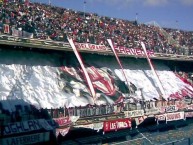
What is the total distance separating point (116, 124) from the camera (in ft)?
70.6

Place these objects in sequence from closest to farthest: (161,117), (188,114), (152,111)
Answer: (152,111)
(161,117)
(188,114)

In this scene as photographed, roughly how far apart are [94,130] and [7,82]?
5507mm

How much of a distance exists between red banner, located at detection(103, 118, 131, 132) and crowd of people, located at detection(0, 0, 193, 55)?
20.1 ft

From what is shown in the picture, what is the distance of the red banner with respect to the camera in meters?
21.0

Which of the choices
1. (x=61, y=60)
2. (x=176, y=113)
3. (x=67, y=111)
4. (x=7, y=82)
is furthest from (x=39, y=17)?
(x=176, y=113)

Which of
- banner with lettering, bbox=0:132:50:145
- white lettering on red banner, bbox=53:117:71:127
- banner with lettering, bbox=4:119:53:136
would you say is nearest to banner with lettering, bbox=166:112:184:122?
white lettering on red banner, bbox=53:117:71:127

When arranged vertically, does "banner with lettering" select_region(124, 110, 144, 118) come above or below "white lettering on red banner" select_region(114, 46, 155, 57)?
below

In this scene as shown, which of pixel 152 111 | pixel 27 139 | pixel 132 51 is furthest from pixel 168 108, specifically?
pixel 27 139

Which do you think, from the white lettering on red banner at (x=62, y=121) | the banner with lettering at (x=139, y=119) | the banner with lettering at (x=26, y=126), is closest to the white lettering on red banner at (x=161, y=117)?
the banner with lettering at (x=139, y=119)

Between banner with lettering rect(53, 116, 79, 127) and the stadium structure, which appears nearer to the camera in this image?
banner with lettering rect(53, 116, 79, 127)

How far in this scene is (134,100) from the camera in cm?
2505

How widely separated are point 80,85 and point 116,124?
139 inches

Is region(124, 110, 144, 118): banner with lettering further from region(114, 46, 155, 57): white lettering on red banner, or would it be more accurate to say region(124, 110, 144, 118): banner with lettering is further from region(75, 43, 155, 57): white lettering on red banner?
region(114, 46, 155, 57): white lettering on red banner

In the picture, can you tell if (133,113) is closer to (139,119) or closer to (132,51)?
(139,119)
